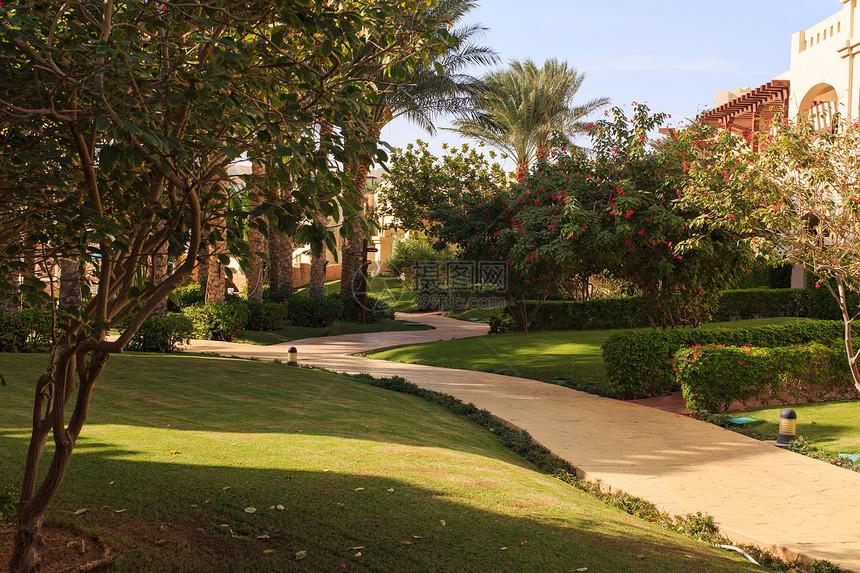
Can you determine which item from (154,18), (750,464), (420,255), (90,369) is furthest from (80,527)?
(420,255)

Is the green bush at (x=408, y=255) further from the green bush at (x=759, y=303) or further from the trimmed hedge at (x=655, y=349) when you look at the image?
the trimmed hedge at (x=655, y=349)

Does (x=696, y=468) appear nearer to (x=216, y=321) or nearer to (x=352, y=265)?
(x=216, y=321)

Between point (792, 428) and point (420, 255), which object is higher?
point (420, 255)

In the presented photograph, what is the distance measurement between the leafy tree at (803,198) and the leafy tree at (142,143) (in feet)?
23.4

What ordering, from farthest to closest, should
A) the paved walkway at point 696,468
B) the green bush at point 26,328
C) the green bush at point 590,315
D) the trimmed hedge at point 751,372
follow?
1. the green bush at point 590,315
2. the green bush at point 26,328
3. the trimmed hedge at point 751,372
4. the paved walkway at point 696,468

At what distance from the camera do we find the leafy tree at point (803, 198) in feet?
28.9

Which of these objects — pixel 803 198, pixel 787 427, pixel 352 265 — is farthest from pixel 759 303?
pixel 787 427

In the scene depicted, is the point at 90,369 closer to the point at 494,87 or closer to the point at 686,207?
the point at 686,207

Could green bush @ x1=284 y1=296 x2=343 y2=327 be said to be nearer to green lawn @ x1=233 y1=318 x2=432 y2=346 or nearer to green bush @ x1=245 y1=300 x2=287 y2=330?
green lawn @ x1=233 y1=318 x2=432 y2=346

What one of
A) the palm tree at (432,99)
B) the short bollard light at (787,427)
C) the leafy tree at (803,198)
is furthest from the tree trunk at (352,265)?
the short bollard light at (787,427)

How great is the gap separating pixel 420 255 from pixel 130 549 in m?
35.4

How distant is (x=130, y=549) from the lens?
400 centimetres

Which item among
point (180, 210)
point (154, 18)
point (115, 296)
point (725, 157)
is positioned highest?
point (725, 157)

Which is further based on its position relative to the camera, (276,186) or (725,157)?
(725,157)
